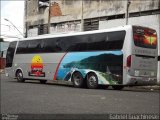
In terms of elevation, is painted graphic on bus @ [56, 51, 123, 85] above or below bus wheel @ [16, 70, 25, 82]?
above

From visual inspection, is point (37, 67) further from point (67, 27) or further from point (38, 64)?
point (67, 27)

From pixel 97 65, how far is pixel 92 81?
97 centimetres

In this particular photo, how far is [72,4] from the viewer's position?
1449 inches

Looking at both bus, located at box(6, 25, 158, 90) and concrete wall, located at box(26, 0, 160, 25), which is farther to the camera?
concrete wall, located at box(26, 0, 160, 25)

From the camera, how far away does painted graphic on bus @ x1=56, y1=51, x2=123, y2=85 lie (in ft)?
67.9

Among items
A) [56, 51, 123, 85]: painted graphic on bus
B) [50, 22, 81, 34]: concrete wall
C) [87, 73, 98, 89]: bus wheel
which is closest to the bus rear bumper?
[56, 51, 123, 85]: painted graphic on bus

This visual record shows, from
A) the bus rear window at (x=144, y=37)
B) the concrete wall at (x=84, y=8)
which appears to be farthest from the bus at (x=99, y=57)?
the concrete wall at (x=84, y=8)

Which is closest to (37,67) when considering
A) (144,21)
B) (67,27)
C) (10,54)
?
(10,54)

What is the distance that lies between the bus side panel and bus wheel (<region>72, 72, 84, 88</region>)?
64.6 inches

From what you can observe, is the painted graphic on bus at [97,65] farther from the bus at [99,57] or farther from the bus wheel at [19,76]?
the bus wheel at [19,76]

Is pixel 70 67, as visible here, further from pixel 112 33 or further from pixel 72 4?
pixel 72 4

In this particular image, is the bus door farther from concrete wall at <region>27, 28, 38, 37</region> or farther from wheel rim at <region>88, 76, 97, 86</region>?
concrete wall at <region>27, 28, 38, 37</region>

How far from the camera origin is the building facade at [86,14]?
2967 centimetres

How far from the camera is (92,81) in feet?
73.0
